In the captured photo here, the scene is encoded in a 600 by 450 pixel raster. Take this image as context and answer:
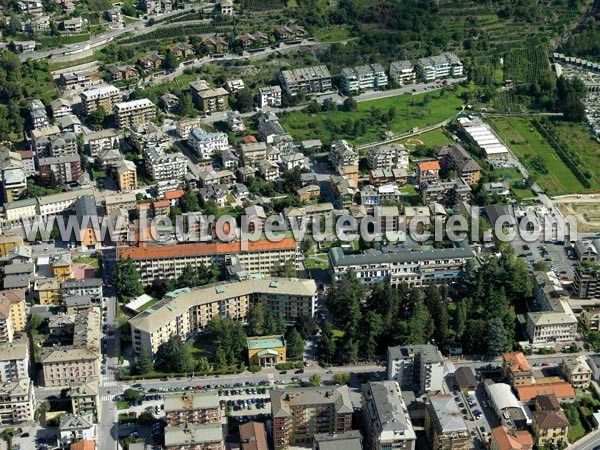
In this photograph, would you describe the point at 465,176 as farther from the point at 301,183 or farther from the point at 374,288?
the point at 374,288

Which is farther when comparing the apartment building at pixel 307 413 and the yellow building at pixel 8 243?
the yellow building at pixel 8 243

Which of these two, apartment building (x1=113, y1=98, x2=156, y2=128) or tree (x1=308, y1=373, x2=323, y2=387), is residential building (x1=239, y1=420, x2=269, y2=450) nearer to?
tree (x1=308, y1=373, x2=323, y2=387)

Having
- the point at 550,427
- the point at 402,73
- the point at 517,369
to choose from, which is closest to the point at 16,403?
the point at 517,369

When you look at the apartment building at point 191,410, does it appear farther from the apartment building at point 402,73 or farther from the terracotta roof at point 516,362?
the apartment building at point 402,73

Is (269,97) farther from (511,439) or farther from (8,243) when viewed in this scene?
(511,439)

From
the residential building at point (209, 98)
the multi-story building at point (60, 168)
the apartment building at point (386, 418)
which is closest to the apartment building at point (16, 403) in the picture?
the apartment building at point (386, 418)

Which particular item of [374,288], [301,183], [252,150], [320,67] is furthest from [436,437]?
[320,67]
